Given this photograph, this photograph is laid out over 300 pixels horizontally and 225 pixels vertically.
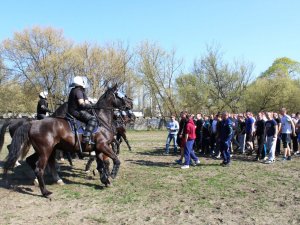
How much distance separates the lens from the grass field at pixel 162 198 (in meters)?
6.34

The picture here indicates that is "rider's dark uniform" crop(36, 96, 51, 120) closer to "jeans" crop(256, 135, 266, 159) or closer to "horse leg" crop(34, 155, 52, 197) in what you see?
"horse leg" crop(34, 155, 52, 197)

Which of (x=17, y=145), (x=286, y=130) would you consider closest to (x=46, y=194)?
(x=17, y=145)

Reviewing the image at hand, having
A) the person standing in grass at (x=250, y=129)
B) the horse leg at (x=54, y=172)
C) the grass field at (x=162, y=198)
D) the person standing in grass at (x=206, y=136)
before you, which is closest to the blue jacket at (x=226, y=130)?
the grass field at (x=162, y=198)

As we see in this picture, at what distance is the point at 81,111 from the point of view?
8.53 meters

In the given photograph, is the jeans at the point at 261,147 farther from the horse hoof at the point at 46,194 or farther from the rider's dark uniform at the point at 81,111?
the horse hoof at the point at 46,194

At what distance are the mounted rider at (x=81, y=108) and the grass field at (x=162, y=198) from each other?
1.48m

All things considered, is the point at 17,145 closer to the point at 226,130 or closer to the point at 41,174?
the point at 41,174

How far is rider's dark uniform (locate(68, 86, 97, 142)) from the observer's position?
27.7 feet

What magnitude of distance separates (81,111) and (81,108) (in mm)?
79

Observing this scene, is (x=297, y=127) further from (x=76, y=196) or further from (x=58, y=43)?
(x=58, y=43)

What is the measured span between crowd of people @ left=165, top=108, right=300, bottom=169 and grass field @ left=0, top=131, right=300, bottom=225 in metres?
1.16

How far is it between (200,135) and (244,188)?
7470mm

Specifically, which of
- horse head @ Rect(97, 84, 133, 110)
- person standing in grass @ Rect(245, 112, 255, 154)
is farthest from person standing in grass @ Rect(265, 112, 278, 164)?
horse head @ Rect(97, 84, 133, 110)

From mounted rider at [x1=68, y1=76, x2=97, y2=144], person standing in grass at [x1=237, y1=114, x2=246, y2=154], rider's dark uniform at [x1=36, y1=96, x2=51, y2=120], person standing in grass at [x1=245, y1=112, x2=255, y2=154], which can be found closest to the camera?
mounted rider at [x1=68, y1=76, x2=97, y2=144]
